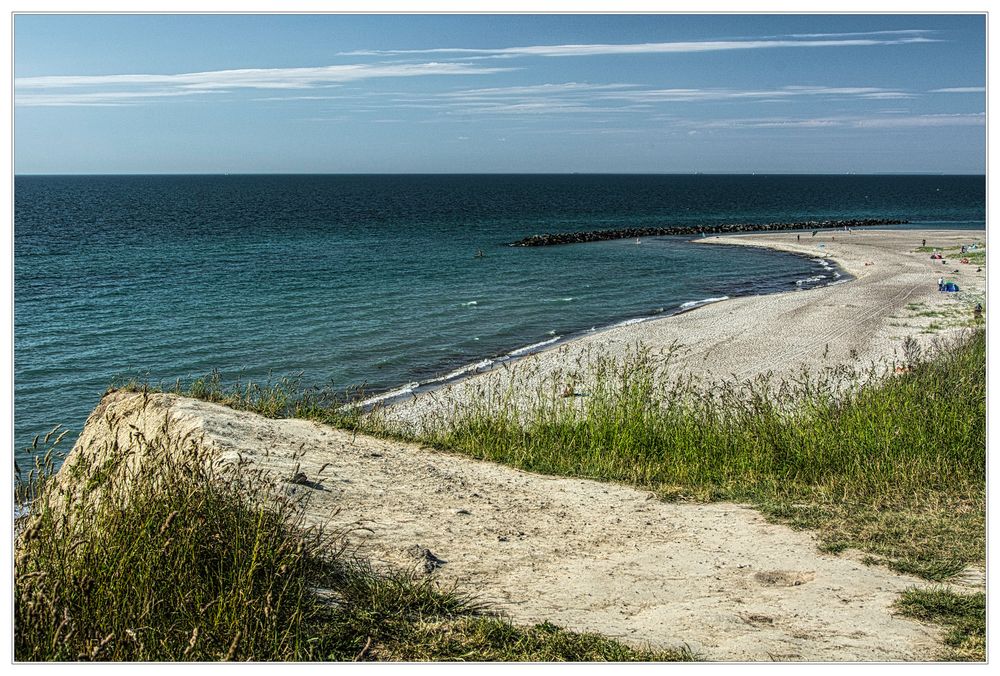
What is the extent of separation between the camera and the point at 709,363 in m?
20.1

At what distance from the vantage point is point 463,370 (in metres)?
20.7

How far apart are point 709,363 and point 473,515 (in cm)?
1356

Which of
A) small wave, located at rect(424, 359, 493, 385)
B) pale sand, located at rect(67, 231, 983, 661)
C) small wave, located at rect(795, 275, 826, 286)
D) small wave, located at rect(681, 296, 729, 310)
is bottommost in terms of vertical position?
small wave, located at rect(424, 359, 493, 385)

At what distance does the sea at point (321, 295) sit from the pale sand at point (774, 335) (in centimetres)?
189

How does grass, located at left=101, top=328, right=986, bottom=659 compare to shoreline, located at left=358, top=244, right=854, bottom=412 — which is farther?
shoreline, located at left=358, top=244, right=854, bottom=412

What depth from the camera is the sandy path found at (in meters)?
5.25

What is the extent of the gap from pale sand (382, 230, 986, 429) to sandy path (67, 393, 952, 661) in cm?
290

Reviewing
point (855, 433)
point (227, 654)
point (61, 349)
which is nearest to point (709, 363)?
point (855, 433)

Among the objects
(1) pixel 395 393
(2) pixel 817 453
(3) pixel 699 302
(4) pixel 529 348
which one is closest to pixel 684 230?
(3) pixel 699 302

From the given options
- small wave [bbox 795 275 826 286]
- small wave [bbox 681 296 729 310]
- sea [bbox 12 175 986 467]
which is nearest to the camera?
sea [bbox 12 175 986 467]

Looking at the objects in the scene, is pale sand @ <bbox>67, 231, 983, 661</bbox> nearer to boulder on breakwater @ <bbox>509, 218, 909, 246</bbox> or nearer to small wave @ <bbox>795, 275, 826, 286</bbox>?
small wave @ <bbox>795, 275, 826, 286</bbox>

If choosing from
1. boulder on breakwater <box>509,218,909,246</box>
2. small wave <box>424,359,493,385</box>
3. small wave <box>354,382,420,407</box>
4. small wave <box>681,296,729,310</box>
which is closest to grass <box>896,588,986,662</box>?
small wave <box>354,382,420,407</box>

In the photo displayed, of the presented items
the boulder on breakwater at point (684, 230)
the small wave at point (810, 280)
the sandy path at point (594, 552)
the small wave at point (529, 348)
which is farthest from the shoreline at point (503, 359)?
the boulder on breakwater at point (684, 230)

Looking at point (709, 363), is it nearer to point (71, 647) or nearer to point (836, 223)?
point (71, 647)
